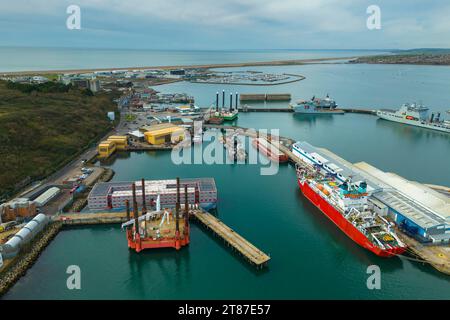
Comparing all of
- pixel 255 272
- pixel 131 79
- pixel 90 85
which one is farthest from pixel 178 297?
pixel 131 79

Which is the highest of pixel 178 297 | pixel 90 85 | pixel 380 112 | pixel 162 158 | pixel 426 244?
pixel 90 85

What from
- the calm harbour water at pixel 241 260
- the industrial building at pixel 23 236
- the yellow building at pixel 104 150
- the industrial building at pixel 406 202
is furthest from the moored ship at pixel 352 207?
the yellow building at pixel 104 150

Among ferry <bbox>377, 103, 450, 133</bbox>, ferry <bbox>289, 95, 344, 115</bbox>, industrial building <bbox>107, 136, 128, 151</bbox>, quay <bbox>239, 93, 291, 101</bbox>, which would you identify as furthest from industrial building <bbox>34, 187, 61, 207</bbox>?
quay <bbox>239, 93, 291, 101</bbox>

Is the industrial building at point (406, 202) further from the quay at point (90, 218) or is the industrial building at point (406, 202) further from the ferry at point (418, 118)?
the ferry at point (418, 118)

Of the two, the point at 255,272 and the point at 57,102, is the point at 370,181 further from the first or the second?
the point at 57,102

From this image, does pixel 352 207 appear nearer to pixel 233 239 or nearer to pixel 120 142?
pixel 233 239

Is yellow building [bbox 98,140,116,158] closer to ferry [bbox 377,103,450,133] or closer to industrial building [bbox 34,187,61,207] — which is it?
industrial building [bbox 34,187,61,207]
